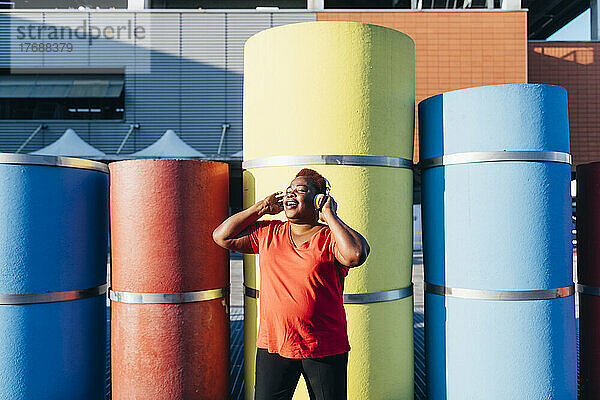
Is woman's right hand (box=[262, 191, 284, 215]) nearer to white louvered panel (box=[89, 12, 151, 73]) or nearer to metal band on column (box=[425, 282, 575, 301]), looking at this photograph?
metal band on column (box=[425, 282, 575, 301])

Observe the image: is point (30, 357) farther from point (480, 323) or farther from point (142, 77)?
point (142, 77)

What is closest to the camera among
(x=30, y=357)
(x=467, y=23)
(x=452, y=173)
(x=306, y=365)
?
(x=306, y=365)

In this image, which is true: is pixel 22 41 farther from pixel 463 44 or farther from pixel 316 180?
pixel 316 180

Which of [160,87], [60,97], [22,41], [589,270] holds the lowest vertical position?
[589,270]

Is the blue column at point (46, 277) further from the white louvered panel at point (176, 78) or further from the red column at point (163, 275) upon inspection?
the white louvered panel at point (176, 78)

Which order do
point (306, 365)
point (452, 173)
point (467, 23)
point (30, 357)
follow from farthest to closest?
point (467, 23)
point (452, 173)
point (30, 357)
point (306, 365)

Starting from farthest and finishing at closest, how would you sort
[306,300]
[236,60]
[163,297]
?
[236,60], [163,297], [306,300]

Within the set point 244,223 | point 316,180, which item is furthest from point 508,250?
point 244,223

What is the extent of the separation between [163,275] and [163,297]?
158 millimetres

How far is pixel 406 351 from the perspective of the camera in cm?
396

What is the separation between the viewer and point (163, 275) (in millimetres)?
3697

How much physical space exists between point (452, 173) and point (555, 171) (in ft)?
2.45

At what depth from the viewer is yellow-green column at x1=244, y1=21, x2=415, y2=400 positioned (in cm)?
372

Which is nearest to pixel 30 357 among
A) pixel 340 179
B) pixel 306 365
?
pixel 306 365
